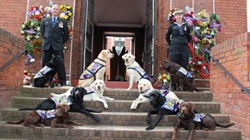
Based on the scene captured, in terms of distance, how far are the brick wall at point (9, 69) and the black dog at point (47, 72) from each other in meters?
0.35

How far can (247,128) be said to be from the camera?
3.45 m

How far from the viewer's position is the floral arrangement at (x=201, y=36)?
22.6ft

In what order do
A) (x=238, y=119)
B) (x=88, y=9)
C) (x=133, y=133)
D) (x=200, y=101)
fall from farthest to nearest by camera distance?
(x=88, y=9)
(x=200, y=101)
(x=238, y=119)
(x=133, y=133)

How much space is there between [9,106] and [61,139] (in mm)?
1540

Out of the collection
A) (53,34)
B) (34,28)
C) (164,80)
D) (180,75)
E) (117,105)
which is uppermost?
(34,28)

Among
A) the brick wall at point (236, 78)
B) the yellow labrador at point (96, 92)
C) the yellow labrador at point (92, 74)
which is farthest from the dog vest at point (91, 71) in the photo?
the brick wall at point (236, 78)

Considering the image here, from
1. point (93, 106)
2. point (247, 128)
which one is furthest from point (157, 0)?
point (247, 128)

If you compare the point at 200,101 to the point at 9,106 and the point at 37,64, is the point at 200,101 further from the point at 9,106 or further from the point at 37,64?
the point at 37,64

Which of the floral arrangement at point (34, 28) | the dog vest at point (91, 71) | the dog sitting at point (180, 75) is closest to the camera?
the dog sitting at point (180, 75)

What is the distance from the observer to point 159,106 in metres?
3.80

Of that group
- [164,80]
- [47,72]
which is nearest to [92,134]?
[47,72]

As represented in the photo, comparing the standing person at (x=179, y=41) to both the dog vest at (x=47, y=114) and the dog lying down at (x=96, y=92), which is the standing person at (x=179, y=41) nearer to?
the dog lying down at (x=96, y=92)

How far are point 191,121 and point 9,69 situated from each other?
3399 mm

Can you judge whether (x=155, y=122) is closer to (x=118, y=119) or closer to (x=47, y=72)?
(x=118, y=119)
